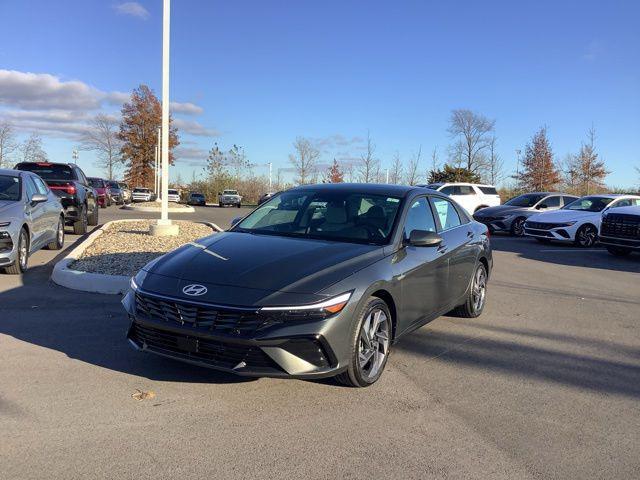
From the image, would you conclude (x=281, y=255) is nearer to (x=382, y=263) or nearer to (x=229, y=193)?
(x=382, y=263)

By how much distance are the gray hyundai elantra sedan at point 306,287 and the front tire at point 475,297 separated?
774 mm

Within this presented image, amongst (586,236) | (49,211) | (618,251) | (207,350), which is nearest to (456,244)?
(207,350)

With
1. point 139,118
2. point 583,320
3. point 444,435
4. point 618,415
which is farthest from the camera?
point 139,118

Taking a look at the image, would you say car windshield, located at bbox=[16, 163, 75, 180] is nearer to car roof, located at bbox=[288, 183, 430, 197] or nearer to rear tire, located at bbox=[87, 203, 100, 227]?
rear tire, located at bbox=[87, 203, 100, 227]

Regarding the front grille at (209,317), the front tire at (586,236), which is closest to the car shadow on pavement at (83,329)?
the front grille at (209,317)

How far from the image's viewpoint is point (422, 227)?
5230 millimetres

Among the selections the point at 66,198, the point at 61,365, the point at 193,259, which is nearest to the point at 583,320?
the point at 193,259

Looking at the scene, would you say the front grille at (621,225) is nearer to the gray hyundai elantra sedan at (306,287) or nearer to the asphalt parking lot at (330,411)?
the asphalt parking lot at (330,411)

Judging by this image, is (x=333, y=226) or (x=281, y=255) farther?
(x=333, y=226)

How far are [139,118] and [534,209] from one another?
52.9 m

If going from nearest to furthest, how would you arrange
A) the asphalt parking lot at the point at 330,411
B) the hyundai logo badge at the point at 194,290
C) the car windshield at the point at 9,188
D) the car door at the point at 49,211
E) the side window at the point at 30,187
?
the asphalt parking lot at the point at 330,411 → the hyundai logo badge at the point at 194,290 → the car windshield at the point at 9,188 → the side window at the point at 30,187 → the car door at the point at 49,211

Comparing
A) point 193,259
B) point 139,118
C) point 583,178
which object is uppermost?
point 139,118

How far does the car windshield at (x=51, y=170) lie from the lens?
13469 millimetres

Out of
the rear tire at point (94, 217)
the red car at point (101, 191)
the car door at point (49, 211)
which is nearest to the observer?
the car door at point (49, 211)
